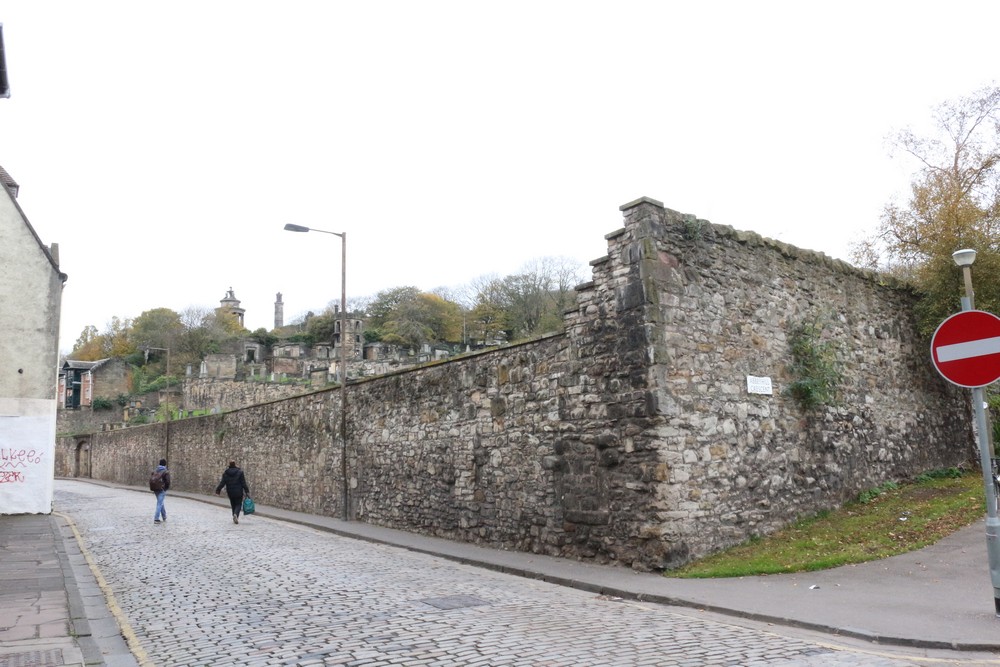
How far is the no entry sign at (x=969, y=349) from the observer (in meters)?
6.77

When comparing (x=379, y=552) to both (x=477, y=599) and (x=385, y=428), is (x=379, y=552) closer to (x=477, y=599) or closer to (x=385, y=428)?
(x=385, y=428)

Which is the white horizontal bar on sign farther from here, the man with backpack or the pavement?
the man with backpack

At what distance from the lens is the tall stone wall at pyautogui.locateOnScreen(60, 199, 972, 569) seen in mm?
→ 10258

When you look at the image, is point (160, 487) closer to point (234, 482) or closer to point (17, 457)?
point (234, 482)

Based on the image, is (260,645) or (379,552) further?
(379,552)

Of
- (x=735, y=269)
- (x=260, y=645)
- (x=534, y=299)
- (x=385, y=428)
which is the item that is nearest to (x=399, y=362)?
(x=534, y=299)

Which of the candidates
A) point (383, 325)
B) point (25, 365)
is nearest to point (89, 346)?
point (383, 325)

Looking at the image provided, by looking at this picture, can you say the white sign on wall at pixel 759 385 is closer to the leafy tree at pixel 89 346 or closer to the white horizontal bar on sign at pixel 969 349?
the white horizontal bar on sign at pixel 969 349

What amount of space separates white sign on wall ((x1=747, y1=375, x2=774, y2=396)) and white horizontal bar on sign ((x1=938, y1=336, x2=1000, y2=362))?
423 cm

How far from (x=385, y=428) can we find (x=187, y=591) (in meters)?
7.73

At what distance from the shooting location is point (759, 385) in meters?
11.5

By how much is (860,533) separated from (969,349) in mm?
4757

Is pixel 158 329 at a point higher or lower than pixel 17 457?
higher

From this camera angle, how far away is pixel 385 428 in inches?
651
